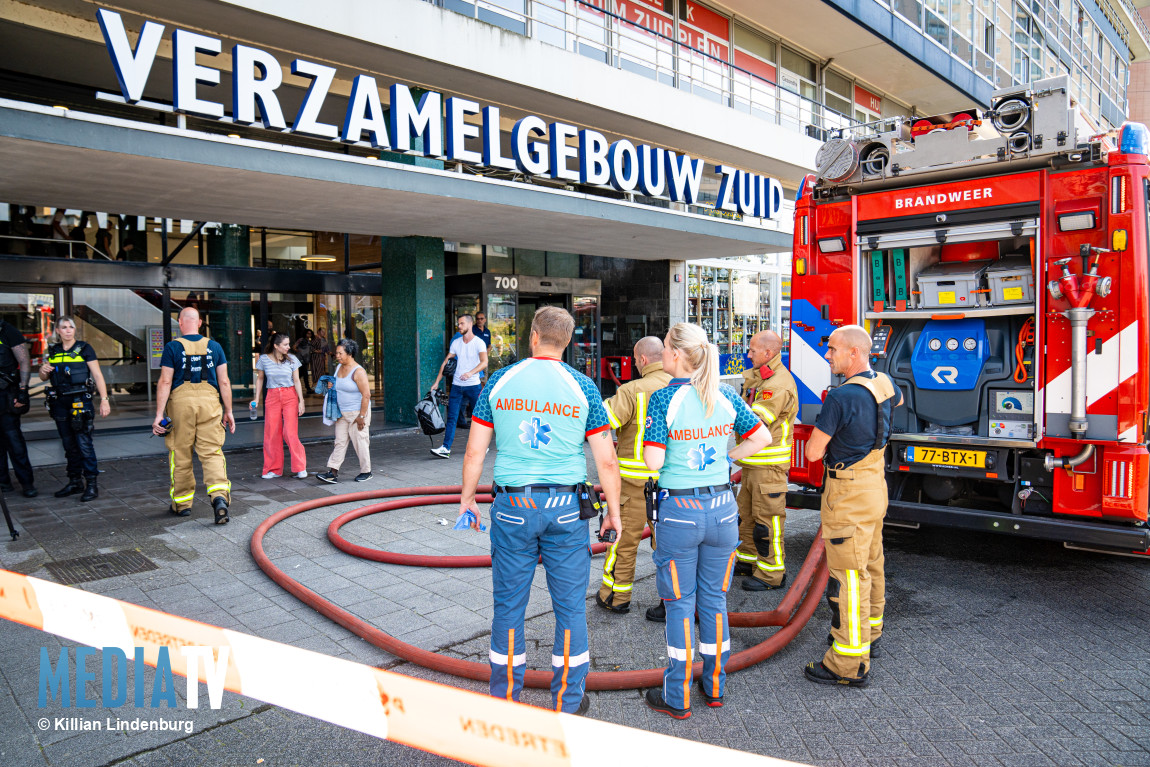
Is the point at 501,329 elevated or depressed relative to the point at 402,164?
depressed

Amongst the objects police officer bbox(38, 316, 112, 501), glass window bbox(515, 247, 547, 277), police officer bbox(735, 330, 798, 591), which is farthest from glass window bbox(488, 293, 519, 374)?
police officer bbox(735, 330, 798, 591)

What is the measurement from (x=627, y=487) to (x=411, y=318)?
845 cm

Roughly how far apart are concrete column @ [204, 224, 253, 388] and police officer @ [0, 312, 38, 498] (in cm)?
448

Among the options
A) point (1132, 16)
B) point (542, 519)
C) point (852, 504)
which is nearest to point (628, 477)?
point (852, 504)

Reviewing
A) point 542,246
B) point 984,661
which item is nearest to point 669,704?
point 984,661

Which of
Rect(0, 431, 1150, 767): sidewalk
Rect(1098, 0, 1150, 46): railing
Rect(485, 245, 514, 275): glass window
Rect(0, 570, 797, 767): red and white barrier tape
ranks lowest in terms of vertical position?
Rect(0, 431, 1150, 767): sidewalk

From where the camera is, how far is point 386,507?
23.3 ft

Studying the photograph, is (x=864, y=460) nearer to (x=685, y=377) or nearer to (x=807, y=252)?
(x=685, y=377)

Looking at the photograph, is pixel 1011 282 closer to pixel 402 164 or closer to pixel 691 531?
pixel 691 531

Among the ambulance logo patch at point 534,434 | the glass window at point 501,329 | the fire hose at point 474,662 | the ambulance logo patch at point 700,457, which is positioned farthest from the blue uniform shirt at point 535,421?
the glass window at point 501,329

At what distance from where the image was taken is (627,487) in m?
4.70

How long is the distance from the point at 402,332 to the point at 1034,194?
9710 mm

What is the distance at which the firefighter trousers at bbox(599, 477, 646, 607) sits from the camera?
4.66 metres

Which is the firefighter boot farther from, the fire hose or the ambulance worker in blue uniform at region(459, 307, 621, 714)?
the ambulance worker in blue uniform at region(459, 307, 621, 714)
